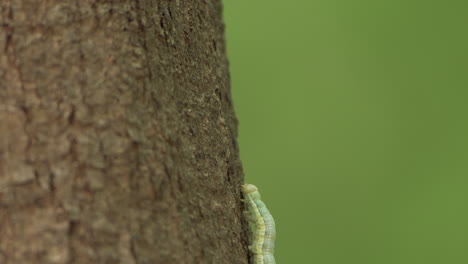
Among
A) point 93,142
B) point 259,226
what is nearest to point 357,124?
point 259,226

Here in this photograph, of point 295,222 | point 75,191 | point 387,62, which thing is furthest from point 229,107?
point 387,62

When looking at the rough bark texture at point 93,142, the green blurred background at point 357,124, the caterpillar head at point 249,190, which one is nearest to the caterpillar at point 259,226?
the caterpillar head at point 249,190

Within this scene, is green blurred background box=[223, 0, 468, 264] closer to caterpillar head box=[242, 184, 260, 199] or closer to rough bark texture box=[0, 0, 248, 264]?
caterpillar head box=[242, 184, 260, 199]

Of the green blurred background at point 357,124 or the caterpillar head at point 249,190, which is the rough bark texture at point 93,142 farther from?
the green blurred background at point 357,124

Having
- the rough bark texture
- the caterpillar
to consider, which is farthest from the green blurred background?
the rough bark texture

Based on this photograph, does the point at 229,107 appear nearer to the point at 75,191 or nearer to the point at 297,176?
the point at 75,191

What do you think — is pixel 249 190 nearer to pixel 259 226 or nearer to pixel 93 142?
pixel 259 226
